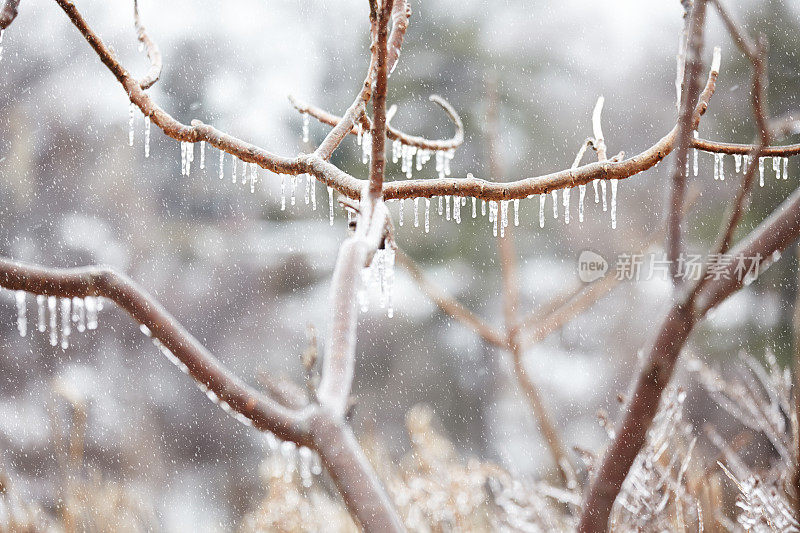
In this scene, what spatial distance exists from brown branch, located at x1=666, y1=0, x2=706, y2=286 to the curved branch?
0.24 metres

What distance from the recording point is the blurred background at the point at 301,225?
413cm

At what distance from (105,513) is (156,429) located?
8.62 ft

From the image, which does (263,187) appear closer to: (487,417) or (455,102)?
(455,102)

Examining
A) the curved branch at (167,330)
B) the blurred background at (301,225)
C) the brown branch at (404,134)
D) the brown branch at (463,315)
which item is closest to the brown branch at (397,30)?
the brown branch at (404,134)

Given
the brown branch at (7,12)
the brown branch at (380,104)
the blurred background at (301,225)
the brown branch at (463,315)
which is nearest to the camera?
the brown branch at (380,104)

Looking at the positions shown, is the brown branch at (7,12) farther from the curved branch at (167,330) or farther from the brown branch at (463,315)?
the brown branch at (463,315)

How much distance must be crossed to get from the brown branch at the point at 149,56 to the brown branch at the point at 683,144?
0.63 m

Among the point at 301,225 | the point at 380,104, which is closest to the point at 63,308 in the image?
the point at 380,104

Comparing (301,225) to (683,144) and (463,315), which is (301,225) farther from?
(683,144)

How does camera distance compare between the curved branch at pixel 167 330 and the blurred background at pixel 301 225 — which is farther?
the blurred background at pixel 301 225

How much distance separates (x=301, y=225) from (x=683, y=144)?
14.1ft

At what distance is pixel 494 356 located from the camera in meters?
4.73

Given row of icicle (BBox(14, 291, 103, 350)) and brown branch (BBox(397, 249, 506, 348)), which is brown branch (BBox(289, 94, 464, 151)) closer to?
row of icicle (BBox(14, 291, 103, 350))

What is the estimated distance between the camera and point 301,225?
4.63 m
